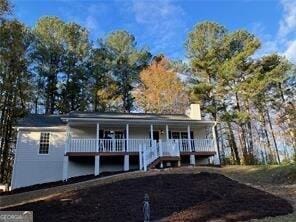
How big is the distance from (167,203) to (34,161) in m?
13.0

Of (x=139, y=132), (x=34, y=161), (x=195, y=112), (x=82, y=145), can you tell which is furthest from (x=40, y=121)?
(x=195, y=112)

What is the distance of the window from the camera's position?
22.0 meters

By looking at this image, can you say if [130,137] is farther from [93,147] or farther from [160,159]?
[160,159]

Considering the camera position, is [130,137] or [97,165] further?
[130,137]

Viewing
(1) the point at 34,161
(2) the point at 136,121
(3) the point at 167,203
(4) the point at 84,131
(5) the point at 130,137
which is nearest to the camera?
(3) the point at 167,203

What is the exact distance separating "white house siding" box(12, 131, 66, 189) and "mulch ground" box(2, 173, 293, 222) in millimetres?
8533

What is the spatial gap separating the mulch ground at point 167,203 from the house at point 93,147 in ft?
19.0

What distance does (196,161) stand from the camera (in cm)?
2455

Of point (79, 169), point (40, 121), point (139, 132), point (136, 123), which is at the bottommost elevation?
point (79, 169)

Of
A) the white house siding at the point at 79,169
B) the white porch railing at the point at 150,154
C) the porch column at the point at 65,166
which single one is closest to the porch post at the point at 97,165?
the porch column at the point at 65,166

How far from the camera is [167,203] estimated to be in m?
11.3

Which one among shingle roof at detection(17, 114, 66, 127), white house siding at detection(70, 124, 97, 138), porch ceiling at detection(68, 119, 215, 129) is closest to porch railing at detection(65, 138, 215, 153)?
porch ceiling at detection(68, 119, 215, 129)

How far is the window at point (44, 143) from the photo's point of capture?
72.1 ft

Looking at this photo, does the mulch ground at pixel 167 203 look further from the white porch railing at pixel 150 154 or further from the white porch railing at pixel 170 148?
the white porch railing at pixel 170 148
